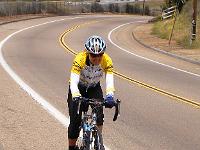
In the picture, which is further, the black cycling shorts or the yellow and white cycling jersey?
the black cycling shorts

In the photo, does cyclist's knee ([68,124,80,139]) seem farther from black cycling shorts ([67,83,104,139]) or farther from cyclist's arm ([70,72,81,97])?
cyclist's arm ([70,72,81,97])

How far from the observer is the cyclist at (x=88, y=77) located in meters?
6.50

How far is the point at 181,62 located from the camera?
23.6 metres

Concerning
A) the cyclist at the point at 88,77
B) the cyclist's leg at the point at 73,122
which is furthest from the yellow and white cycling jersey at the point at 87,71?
the cyclist's leg at the point at 73,122

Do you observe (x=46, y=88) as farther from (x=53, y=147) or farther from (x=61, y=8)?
(x=61, y=8)

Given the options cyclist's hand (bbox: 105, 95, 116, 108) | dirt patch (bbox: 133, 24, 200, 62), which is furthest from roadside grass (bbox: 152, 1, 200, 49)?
cyclist's hand (bbox: 105, 95, 116, 108)

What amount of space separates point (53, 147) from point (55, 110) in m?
3.03

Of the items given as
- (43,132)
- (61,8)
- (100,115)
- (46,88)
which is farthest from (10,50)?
(61,8)

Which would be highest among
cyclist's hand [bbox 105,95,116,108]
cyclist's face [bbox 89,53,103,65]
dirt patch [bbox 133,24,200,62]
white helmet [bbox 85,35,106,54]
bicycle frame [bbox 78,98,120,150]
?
white helmet [bbox 85,35,106,54]

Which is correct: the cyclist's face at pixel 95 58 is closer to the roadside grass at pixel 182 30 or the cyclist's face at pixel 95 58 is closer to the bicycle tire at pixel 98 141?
the bicycle tire at pixel 98 141

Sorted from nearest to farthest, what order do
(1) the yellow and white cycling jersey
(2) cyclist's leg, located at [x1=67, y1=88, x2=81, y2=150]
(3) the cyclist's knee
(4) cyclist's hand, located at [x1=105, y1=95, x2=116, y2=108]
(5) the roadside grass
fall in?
(4) cyclist's hand, located at [x1=105, y1=95, x2=116, y2=108]
(1) the yellow and white cycling jersey
(2) cyclist's leg, located at [x1=67, y1=88, x2=81, y2=150]
(3) the cyclist's knee
(5) the roadside grass

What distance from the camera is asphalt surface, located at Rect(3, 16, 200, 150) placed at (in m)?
9.23

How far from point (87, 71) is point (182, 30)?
30.1 meters

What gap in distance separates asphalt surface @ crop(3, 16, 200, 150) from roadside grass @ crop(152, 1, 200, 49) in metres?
3.51
